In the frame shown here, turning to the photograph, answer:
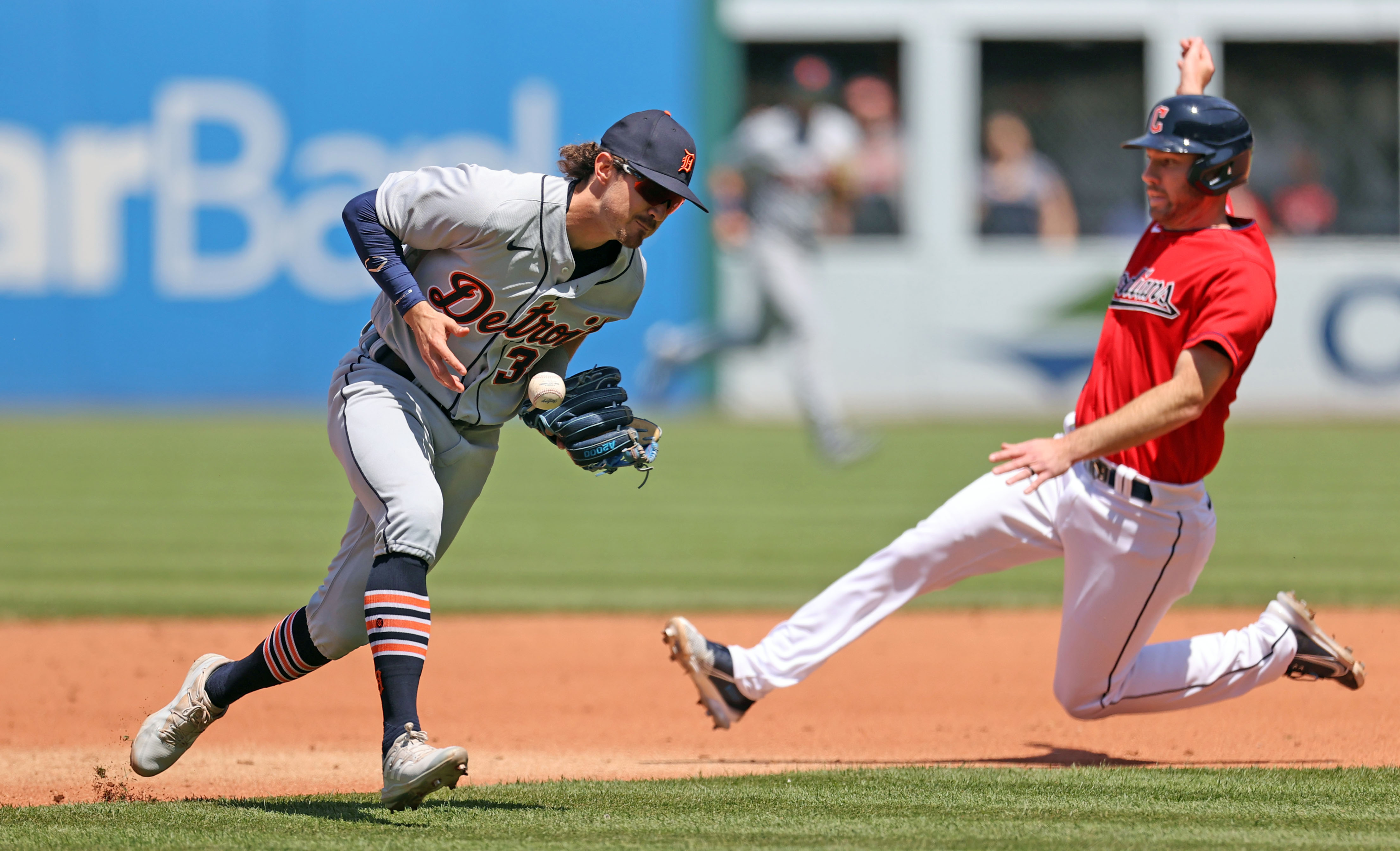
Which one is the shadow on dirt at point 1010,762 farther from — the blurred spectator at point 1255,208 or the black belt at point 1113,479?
the blurred spectator at point 1255,208

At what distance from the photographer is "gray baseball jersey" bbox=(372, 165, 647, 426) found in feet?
13.5

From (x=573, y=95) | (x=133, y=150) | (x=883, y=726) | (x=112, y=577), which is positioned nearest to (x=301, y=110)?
(x=133, y=150)

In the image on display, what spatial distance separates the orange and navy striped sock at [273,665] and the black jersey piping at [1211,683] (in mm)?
2263

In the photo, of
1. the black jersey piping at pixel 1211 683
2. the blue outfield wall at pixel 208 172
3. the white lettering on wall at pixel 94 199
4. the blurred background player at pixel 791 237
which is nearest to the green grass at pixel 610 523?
the blurred background player at pixel 791 237

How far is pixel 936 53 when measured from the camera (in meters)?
18.5

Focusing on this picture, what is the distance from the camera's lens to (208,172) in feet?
59.9

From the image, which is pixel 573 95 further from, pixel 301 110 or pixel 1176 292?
pixel 1176 292

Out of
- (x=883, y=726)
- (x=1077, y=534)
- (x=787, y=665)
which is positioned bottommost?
(x=883, y=726)

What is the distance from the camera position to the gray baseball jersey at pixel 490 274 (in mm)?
4125

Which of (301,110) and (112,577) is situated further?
(301,110)

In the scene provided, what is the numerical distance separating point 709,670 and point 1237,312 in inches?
68.1

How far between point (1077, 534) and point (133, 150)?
52.4 ft

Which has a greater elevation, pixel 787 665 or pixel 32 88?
pixel 32 88

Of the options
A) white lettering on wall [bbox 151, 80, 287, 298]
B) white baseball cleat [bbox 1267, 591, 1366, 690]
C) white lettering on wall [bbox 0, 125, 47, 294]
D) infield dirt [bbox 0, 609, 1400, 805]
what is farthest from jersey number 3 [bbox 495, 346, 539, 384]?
white lettering on wall [bbox 0, 125, 47, 294]
